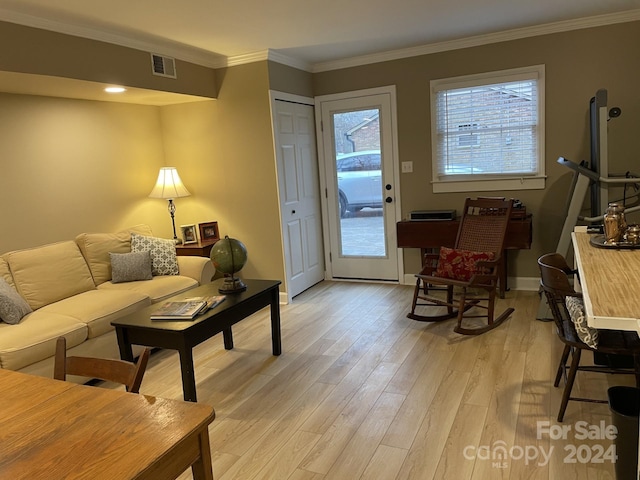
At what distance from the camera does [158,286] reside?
12.1 feet

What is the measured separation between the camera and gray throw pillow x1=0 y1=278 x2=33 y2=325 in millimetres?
2924

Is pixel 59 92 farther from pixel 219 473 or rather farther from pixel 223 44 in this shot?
pixel 219 473

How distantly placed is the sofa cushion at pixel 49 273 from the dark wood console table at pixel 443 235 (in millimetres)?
2775

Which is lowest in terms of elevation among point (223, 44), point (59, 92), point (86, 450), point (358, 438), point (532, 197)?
point (358, 438)

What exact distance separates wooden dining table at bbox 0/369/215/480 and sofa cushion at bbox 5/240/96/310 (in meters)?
2.04

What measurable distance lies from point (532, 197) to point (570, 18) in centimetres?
150

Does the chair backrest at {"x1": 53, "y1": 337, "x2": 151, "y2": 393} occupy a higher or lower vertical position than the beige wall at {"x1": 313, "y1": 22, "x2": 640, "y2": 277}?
lower

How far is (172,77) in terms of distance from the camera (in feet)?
13.1

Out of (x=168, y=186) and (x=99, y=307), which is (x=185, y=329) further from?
(x=168, y=186)

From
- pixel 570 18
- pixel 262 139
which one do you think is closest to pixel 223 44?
pixel 262 139

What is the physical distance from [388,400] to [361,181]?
2.80 metres

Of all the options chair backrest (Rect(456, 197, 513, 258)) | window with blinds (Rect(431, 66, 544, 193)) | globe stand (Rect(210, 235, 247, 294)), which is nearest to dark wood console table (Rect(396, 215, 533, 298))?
chair backrest (Rect(456, 197, 513, 258))

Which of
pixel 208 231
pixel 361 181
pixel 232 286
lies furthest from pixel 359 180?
pixel 232 286

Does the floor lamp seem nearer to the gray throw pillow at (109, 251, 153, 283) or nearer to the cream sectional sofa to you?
the cream sectional sofa
